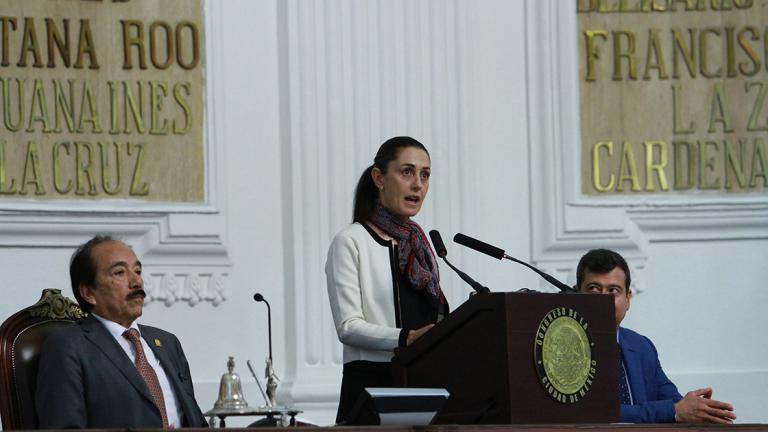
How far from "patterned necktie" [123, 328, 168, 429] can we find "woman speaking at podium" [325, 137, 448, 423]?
0.51 meters

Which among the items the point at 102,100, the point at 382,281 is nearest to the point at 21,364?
the point at 382,281

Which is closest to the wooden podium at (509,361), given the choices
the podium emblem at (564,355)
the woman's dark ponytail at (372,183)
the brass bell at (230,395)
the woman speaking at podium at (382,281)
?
the podium emblem at (564,355)

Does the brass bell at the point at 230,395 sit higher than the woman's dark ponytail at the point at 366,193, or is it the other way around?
the woman's dark ponytail at the point at 366,193

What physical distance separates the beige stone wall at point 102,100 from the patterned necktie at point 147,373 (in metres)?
2.07

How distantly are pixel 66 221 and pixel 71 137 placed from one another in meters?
0.37

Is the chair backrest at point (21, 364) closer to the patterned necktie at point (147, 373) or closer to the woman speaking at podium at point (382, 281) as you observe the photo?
the patterned necktie at point (147, 373)

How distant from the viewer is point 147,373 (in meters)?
4.40

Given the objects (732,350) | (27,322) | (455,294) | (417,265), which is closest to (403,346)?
(417,265)

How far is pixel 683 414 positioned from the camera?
14.6 ft

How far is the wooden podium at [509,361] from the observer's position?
3758 millimetres

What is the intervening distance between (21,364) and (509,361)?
1.51 metres

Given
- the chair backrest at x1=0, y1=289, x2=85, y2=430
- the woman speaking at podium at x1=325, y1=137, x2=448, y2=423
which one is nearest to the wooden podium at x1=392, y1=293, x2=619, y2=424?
the woman speaking at podium at x1=325, y1=137, x2=448, y2=423

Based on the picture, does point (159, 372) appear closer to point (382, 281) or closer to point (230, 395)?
point (230, 395)

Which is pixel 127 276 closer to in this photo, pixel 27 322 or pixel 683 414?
pixel 27 322
